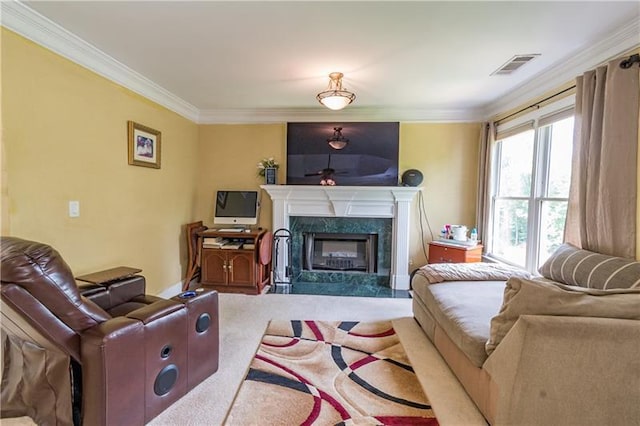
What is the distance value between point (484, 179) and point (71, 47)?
4.51 m

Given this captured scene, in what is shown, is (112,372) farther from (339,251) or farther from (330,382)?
(339,251)

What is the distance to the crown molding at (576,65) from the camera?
2.13 meters

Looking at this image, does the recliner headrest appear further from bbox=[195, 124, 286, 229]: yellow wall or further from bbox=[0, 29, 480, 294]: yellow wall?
bbox=[195, 124, 286, 229]: yellow wall

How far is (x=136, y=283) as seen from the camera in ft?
8.13

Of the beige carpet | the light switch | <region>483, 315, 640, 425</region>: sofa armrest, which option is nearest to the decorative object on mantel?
the beige carpet

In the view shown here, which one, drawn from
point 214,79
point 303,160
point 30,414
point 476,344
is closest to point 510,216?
point 476,344

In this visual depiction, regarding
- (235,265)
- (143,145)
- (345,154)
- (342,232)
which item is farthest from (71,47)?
(342,232)

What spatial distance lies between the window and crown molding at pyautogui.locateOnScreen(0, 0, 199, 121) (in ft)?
13.5

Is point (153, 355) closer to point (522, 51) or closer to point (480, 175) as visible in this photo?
point (522, 51)

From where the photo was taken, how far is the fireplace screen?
4.53m

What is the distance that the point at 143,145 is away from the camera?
10.7 ft

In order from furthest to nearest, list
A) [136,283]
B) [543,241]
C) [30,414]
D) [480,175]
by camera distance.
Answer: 1. [480,175]
2. [543,241]
3. [136,283]
4. [30,414]

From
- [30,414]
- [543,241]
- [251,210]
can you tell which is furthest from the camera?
[251,210]

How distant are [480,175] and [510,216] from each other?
2.26 ft
